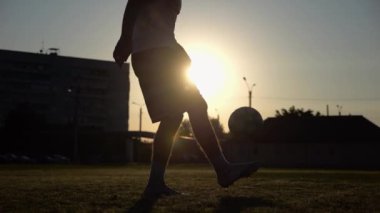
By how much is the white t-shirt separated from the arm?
52 mm

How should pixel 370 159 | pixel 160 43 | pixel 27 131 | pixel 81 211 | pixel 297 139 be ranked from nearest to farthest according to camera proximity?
1. pixel 81 211
2. pixel 160 43
3. pixel 370 159
4. pixel 297 139
5. pixel 27 131

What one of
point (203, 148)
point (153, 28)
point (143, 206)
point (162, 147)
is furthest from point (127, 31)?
point (143, 206)

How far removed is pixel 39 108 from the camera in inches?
4417

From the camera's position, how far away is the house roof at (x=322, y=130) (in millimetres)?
72706

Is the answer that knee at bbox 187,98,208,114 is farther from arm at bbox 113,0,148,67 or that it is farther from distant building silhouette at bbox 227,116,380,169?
distant building silhouette at bbox 227,116,380,169

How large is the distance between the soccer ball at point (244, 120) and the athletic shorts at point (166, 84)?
23.8m

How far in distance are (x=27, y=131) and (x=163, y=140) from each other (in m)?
81.9

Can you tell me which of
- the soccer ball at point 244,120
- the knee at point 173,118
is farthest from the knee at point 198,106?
the soccer ball at point 244,120

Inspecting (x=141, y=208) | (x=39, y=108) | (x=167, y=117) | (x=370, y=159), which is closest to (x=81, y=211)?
(x=141, y=208)

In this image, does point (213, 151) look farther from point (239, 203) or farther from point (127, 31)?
point (127, 31)

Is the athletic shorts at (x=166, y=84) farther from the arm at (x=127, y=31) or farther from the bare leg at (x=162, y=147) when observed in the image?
the arm at (x=127, y=31)

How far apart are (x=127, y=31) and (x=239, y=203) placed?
7.18ft

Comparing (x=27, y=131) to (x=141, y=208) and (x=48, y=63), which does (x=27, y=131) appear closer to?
(x=48, y=63)

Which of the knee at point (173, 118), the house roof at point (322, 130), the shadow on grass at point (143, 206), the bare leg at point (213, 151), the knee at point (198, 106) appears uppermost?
the house roof at point (322, 130)
